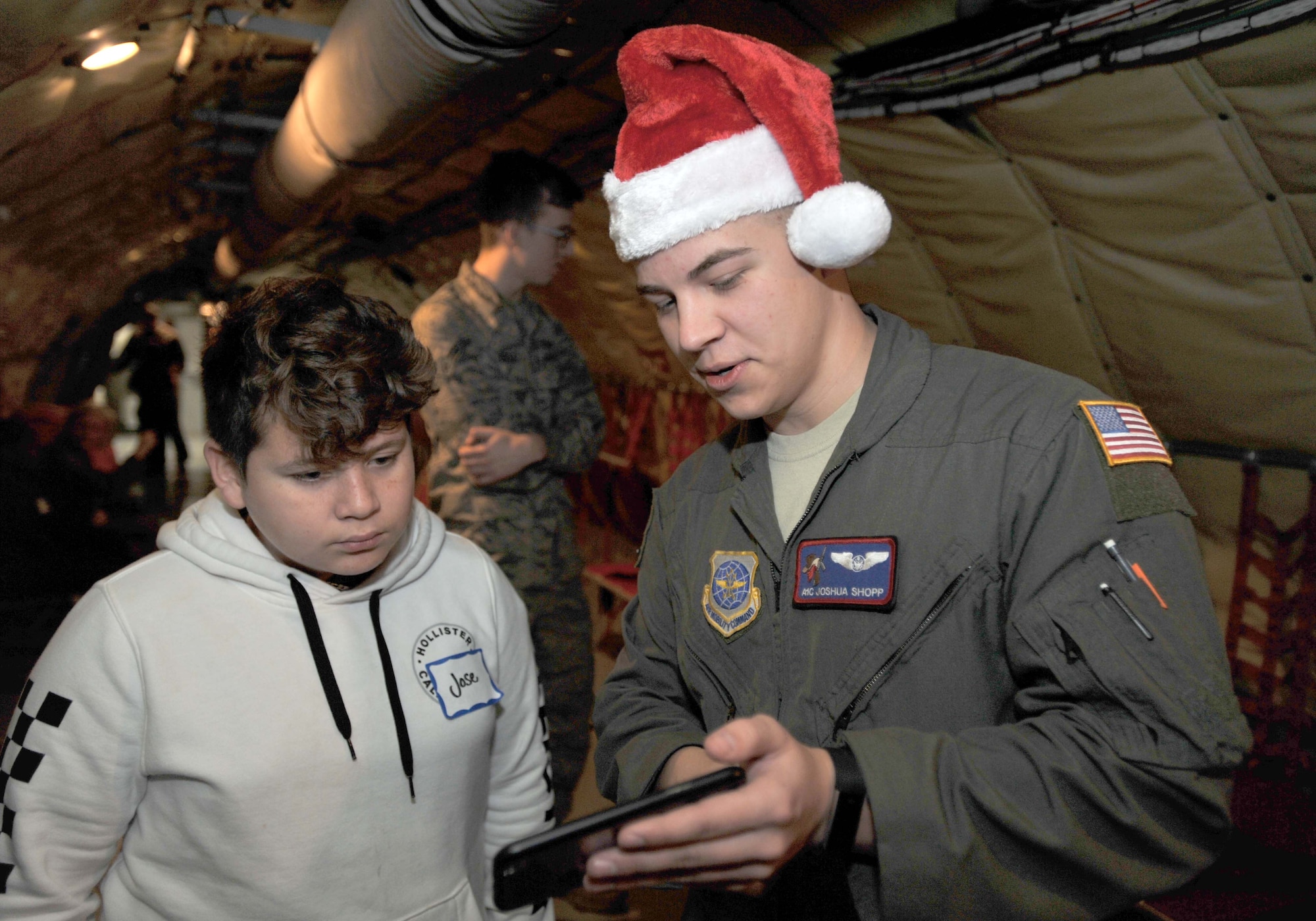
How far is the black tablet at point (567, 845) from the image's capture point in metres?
0.98

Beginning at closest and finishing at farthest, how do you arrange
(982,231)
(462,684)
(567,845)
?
(567,845)
(462,684)
(982,231)

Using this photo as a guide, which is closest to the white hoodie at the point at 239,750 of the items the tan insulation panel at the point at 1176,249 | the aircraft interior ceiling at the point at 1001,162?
the aircraft interior ceiling at the point at 1001,162

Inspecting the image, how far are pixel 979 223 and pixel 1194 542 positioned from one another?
2.68 meters

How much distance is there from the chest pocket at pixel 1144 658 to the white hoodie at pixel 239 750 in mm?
1082

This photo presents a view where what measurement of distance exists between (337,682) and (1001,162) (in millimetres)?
2897

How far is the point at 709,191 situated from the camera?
1338 millimetres

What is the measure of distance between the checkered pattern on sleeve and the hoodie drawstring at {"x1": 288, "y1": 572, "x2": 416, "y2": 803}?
370mm

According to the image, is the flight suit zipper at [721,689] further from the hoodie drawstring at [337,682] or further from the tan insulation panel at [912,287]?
the tan insulation panel at [912,287]

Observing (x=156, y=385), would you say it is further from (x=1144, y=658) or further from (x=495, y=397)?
(x=1144, y=658)

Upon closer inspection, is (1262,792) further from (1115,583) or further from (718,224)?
(718,224)

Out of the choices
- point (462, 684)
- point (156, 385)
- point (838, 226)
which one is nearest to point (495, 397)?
point (462, 684)

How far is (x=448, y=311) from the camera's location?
3268 millimetres

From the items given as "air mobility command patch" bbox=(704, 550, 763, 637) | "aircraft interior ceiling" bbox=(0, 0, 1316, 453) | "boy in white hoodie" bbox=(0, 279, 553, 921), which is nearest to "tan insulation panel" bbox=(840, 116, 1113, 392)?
"aircraft interior ceiling" bbox=(0, 0, 1316, 453)

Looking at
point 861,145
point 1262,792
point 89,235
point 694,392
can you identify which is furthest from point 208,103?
point 1262,792
